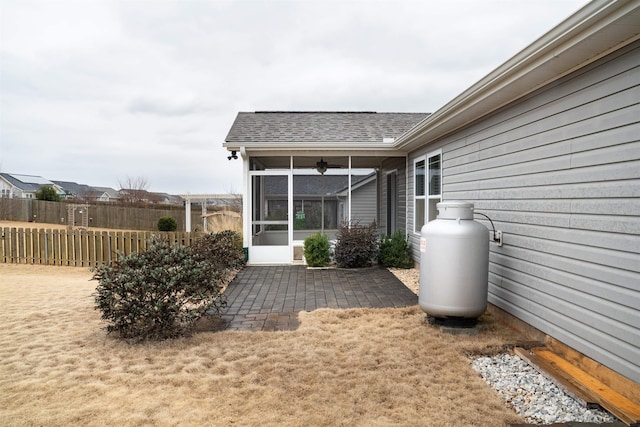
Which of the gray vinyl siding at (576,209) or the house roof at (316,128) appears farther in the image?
the house roof at (316,128)

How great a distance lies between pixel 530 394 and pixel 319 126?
27.8 ft

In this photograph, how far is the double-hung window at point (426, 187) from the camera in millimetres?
7363

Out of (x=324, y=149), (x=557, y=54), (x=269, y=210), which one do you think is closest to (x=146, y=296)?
(x=557, y=54)

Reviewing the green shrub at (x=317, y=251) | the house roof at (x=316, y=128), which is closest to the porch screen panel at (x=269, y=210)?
the green shrub at (x=317, y=251)

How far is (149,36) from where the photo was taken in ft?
31.6

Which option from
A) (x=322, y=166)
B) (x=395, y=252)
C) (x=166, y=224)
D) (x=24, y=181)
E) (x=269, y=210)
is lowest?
(x=395, y=252)

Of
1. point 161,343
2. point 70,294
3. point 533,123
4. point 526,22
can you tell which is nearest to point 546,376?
point 533,123

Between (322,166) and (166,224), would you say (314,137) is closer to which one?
(322,166)

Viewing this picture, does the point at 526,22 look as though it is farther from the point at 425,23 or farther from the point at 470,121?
the point at 470,121

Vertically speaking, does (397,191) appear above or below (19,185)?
below

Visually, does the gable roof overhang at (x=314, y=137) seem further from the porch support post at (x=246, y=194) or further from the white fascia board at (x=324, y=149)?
the porch support post at (x=246, y=194)

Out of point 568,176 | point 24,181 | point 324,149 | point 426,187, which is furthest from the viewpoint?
point 24,181

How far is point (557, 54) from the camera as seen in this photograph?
3.12 meters

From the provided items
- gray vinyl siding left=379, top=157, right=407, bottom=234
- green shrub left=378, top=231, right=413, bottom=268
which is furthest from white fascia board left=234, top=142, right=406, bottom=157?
green shrub left=378, top=231, right=413, bottom=268
